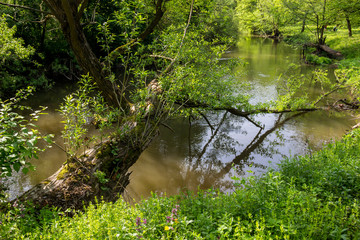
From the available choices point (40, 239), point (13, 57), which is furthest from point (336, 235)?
point (13, 57)

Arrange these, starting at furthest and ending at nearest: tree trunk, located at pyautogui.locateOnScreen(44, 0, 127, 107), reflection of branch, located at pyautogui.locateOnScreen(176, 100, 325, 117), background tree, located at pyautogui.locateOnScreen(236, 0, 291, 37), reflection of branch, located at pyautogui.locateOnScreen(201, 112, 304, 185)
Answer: background tree, located at pyautogui.locateOnScreen(236, 0, 291, 37), reflection of branch, located at pyautogui.locateOnScreen(176, 100, 325, 117), reflection of branch, located at pyautogui.locateOnScreen(201, 112, 304, 185), tree trunk, located at pyautogui.locateOnScreen(44, 0, 127, 107)

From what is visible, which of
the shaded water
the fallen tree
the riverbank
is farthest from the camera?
the shaded water

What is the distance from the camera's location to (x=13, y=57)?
1023cm

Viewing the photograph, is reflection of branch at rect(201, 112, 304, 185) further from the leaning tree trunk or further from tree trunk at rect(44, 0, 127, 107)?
tree trunk at rect(44, 0, 127, 107)

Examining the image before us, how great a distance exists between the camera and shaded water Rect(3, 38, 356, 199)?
21.4 feet

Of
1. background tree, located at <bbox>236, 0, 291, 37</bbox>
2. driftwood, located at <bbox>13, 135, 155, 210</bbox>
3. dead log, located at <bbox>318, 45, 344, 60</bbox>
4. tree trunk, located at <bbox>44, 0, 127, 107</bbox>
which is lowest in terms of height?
driftwood, located at <bbox>13, 135, 155, 210</bbox>

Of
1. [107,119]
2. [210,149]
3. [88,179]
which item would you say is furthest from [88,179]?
[210,149]

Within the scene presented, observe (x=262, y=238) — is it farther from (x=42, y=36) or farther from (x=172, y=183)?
(x=42, y=36)

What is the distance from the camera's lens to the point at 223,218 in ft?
9.40

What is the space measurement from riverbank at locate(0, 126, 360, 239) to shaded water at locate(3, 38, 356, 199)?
194 cm

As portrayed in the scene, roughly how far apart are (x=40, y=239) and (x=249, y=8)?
5471 cm

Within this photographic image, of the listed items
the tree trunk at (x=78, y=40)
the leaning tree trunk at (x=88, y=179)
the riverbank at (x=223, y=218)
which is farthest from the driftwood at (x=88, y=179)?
the tree trunk at (x=78, y=40)

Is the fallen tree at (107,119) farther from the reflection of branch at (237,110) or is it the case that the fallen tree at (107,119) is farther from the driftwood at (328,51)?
the driftwood at (328,51)

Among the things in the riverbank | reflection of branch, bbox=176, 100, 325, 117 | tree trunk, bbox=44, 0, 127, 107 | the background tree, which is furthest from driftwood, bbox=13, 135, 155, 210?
the background tree
